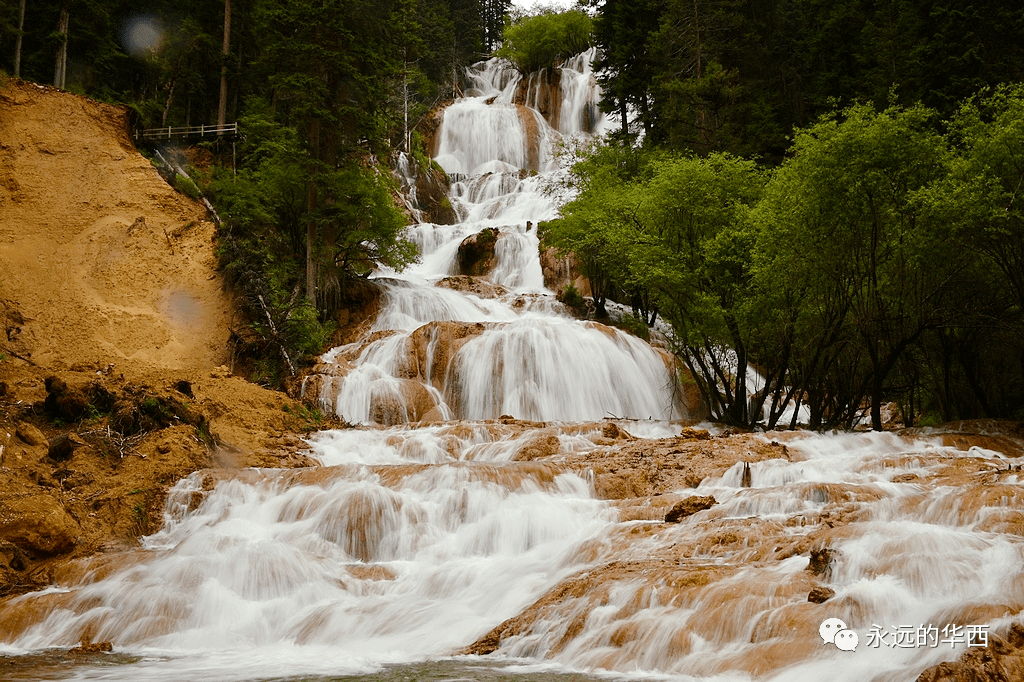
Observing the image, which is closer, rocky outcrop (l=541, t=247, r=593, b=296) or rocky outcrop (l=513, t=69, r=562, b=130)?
rocky outcrop (l=541, t=247, r=593, b=296)

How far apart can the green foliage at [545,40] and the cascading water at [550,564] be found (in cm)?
5413

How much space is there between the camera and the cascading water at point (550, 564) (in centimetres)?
609

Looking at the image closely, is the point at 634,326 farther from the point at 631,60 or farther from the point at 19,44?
the point at 19,44

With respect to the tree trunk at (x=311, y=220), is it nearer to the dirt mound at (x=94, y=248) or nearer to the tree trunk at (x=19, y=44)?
the dirt mound at (x=94, y=248)

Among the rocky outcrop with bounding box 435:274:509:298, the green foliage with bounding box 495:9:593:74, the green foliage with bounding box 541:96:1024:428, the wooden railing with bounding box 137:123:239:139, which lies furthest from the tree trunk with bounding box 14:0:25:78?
the green foliage with bounding box 495:9:593:74

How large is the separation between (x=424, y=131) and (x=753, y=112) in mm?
27227

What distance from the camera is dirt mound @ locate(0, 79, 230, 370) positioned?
1711cm

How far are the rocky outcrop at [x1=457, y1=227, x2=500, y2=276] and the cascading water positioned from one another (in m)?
18.8

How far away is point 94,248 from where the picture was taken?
19.5 meters

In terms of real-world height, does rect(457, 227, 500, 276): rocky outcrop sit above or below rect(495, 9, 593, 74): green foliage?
below

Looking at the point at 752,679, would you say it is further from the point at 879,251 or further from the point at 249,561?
the point at 879,251

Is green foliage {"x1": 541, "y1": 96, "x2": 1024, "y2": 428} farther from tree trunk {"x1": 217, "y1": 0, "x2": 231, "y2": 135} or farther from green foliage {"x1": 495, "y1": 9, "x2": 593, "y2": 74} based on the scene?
green foliage {"x1": 495, "y1": 9, "x2": 593, "y2": 74}

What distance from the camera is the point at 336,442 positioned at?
48.3ft

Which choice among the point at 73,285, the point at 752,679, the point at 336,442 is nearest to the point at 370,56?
the point at 73,285
